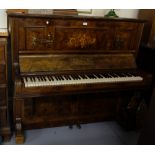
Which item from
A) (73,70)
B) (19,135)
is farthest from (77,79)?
(19,135)

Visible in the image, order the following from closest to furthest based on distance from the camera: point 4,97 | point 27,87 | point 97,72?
point 27,87, point 4,97, point 97,72

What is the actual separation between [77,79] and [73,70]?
0.46 ft

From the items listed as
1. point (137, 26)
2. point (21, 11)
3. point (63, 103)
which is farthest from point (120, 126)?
point (21, 11)

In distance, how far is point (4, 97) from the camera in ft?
6.54

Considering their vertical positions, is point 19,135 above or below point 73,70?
below

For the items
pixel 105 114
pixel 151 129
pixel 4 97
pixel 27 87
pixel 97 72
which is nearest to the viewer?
pixel 151 129

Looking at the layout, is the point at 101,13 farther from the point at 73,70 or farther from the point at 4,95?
the point at 4,95

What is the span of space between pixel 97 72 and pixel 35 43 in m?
0.70

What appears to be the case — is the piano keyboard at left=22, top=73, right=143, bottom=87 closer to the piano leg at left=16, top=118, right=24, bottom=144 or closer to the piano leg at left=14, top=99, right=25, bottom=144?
the piano leg at left=14, top=99, right=25, bottom=144

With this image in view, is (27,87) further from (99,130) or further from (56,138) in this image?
(99,130)

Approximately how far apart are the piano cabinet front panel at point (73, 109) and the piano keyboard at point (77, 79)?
0.28 m

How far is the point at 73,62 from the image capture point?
212cm

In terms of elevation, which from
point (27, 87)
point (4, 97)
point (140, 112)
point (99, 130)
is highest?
point (27, 87)

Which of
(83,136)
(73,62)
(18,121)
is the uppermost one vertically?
(73,62)
